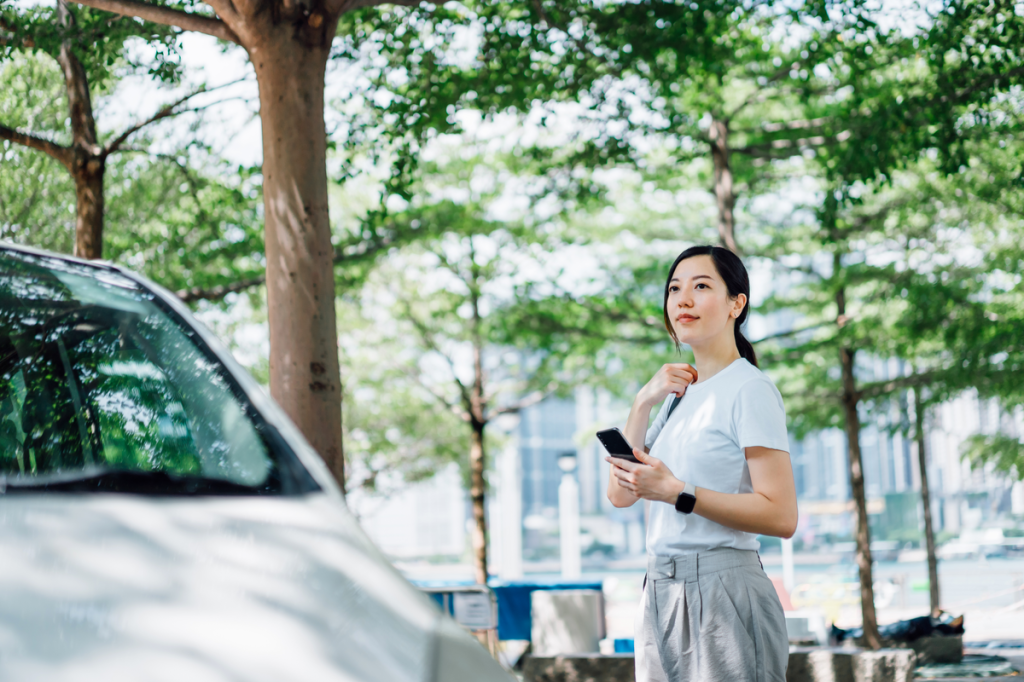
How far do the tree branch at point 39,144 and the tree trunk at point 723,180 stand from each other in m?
7.81

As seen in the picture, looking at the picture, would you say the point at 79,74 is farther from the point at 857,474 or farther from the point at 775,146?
the point at 857,474

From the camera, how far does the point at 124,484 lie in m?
1.57

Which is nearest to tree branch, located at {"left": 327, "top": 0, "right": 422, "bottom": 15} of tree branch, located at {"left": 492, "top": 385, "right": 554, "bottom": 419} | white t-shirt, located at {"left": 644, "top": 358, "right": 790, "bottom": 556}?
white t-shirt, located at {"left": 644, "top": 358, "right": 790, "bottom": 556}

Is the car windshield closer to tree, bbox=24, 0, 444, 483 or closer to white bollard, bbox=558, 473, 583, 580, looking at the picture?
tree, bbox=24, 0, 444, 483

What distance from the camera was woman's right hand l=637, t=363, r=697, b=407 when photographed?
2.71 meters

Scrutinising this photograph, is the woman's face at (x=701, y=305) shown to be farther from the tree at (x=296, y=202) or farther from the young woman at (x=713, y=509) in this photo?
the tree at (x=296, y=202)

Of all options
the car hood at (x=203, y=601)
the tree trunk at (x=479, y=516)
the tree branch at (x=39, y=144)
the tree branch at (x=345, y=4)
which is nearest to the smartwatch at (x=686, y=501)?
the car hood at (x=203, y=601)

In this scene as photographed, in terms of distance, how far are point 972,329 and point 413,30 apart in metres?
8.60

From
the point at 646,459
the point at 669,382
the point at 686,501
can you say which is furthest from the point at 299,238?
the point at 686,501

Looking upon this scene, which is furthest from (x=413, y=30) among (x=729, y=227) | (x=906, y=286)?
(x=906, y=286)

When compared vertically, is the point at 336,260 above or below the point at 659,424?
above

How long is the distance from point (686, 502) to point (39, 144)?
747 centimetres

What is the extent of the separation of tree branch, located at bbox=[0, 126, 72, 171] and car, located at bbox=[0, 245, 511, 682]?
6515 millimetres

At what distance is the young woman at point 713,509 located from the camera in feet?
7.79
